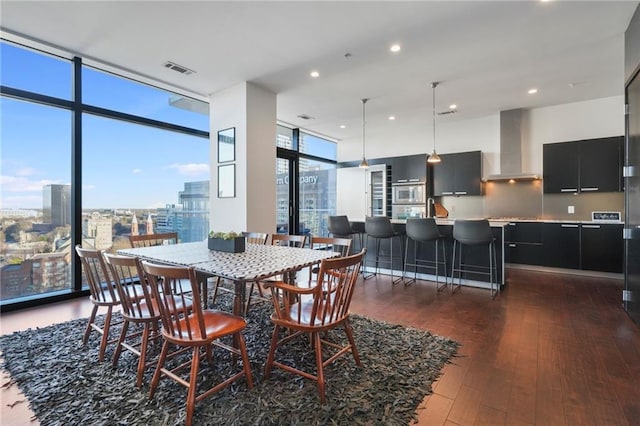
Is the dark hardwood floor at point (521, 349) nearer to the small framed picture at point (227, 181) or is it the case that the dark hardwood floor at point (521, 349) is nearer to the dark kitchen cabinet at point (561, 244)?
the dark kitchen cabinet at point (561, 244)

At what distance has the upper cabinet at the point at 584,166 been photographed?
5086 mm

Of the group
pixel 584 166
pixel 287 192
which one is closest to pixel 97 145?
pixel 287 192

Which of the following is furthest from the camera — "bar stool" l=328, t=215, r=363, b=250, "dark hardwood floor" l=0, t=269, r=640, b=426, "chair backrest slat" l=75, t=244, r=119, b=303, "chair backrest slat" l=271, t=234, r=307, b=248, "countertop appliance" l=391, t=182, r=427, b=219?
"countertop appliance" l=391, t=182, r=427, b=219

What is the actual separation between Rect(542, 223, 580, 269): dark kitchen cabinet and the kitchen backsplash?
511mm

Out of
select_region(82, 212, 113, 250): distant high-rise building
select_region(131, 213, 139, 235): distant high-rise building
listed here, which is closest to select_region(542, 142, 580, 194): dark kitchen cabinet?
select_region(131, 213, 139, 235): distant high-rise building

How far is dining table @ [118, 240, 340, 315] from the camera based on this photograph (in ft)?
6.58

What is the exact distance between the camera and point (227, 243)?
283 centimetres

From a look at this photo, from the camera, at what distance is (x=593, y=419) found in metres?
1.73

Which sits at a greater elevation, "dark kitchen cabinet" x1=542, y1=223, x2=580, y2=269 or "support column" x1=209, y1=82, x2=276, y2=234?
"support column" x1=209, y1=82, x2=276, y2=234

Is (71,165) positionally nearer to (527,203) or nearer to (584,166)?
(527,203)

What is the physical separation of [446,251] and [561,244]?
228cm

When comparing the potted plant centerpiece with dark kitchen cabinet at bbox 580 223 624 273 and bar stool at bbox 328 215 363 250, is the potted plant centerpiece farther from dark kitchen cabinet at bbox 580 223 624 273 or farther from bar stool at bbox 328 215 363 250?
dark kitchen cabinet at bbox 580 223 624 273

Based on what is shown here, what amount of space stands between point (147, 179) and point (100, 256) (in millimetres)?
2767

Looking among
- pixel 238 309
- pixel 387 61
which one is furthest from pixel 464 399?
pixel 387 61
